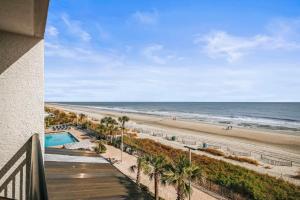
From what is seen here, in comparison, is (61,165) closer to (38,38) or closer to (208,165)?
(38,38)

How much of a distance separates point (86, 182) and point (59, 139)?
2191 centimetres

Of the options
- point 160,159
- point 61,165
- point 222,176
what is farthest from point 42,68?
A: point 222,176

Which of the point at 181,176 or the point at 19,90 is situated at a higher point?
the point at 19,90

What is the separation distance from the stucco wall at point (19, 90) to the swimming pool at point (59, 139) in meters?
25.9

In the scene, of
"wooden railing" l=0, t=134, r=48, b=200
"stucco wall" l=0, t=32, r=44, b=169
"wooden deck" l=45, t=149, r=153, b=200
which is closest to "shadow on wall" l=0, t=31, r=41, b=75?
"stucco wall" l=0, t=32, r=44, b=169

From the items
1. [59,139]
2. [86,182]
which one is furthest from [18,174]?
[59,139]

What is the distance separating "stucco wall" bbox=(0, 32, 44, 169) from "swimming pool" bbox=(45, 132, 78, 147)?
25944 mm

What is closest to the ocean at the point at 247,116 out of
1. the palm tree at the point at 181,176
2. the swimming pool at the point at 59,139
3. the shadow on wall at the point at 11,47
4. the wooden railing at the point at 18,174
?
the swimming pool at the point at 59,139

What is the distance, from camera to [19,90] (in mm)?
3320

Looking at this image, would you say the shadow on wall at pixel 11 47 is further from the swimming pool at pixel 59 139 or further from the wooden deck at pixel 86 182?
the swimming pool at pixel 59 139

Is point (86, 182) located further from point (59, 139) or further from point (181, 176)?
point (59, 139)

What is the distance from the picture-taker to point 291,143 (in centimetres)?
3538

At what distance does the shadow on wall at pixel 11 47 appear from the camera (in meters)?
3.20

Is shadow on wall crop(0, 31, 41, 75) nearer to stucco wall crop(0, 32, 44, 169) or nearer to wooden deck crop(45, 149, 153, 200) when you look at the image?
stucco wall crop(0, 32, 44, 169)
